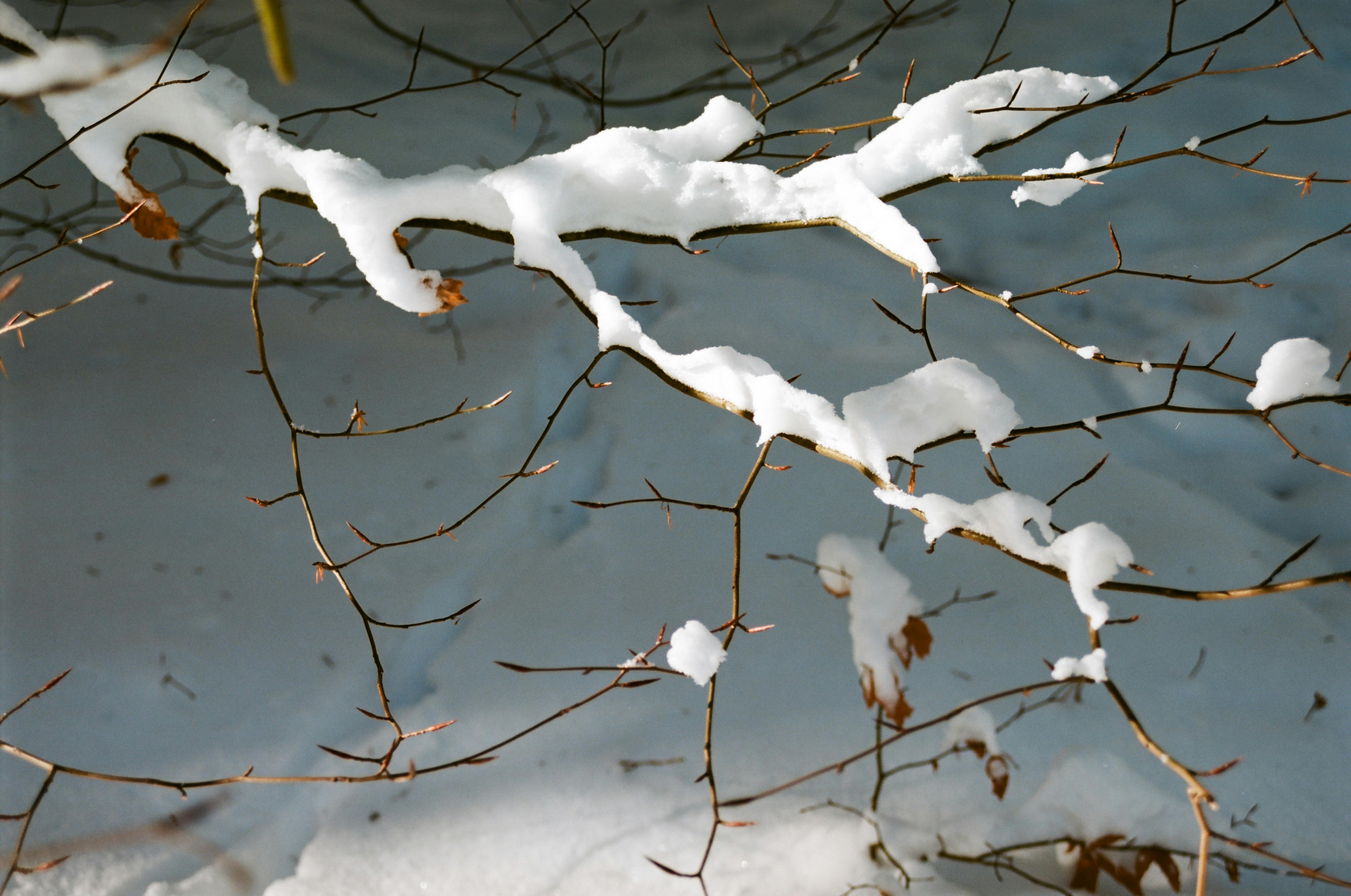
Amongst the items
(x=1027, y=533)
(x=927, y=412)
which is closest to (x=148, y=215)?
(x=927, y=412)

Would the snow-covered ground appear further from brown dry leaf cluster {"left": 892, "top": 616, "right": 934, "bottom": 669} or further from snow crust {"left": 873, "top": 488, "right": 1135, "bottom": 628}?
snow crust {"left": 873, "top": 488, "right": 1135, "bottom": 628}

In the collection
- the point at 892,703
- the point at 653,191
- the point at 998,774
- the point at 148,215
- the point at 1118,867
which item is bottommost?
the point at 1118,867

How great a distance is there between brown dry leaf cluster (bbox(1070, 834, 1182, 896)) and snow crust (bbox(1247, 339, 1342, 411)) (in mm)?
896

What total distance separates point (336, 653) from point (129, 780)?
0.75 meters

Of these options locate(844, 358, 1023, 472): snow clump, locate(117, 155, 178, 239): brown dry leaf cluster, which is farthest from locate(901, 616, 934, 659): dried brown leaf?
locate(117, 155, 178, 239): brown dry leaf cluster

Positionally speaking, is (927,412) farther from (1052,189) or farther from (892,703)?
(892,703)

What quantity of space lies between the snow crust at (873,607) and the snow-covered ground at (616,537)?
0.05 metres

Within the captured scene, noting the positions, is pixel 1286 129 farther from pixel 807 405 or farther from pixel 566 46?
pixel 807 405

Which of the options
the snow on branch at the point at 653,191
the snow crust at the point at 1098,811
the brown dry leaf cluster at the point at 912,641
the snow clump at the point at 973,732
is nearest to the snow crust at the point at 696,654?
the snow on branch at the point at 653,191

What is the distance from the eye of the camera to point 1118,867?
132 centimetres

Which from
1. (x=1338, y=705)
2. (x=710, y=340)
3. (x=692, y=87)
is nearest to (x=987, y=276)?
(x=710, y=340)

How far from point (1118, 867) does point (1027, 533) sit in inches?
35.8

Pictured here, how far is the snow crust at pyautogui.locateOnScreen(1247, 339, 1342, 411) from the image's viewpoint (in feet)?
2.54

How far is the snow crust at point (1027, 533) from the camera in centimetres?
75
